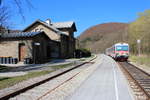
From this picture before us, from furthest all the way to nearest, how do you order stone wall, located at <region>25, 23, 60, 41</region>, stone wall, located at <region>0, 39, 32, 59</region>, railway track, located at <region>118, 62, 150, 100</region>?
stone wall, located at <region>25, 23, 60, 41</region> → stone wall, located at <region>0, 39, 32, 59</region> → railway track, located at <region>118, 62, 150, 100</region>

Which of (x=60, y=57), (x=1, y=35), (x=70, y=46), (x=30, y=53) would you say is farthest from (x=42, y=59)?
(x=70, y=46)

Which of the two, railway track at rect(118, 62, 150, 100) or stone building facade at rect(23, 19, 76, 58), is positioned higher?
stone building facade at rect(23, 19, 76, 58)

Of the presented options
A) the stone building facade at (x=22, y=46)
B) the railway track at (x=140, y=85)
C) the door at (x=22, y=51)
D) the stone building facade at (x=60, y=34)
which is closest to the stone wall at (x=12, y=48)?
the stone building facade at (x=22, y=46)

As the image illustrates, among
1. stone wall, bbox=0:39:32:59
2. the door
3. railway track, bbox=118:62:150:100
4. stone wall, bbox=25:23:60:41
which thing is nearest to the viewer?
railway track, bbox=118:62:150:100

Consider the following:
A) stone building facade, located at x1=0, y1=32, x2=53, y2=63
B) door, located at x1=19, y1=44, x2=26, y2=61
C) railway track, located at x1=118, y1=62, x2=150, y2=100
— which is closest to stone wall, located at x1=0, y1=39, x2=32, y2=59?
stone building facade, located at x1=0, y1=32, x2=53, y2=63

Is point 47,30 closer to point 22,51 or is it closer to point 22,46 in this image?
point 22,46

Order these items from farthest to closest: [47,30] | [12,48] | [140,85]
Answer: [47,30] < [12,48] < [140,85]

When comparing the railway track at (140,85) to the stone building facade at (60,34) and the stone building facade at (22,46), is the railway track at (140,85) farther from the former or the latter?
the stone building facade at (60,34)

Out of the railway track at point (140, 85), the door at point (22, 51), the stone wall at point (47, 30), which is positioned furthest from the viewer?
the stone wall at point (47, 30)

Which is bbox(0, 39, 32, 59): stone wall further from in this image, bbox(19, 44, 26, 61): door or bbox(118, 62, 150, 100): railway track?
bbox(118, 62, 150, 100): railway track

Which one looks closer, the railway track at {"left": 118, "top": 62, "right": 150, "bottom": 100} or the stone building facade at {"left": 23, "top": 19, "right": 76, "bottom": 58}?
the railway track at {"left": 118, "top": 62, "right": 150, "bottom": 100}

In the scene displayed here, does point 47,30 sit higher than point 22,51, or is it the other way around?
point 47,30

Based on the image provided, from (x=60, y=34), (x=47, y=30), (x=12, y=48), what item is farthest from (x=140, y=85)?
(x=47, y=30)

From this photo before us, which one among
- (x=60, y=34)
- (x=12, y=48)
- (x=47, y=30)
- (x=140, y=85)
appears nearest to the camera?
(x=140, y=85)
